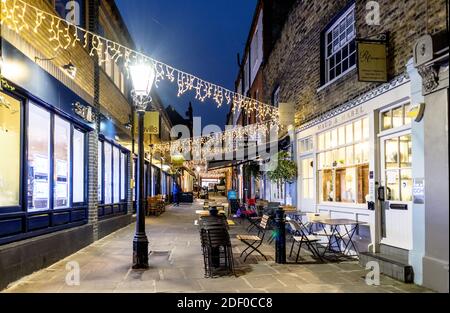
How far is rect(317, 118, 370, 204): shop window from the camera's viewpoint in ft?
30.2

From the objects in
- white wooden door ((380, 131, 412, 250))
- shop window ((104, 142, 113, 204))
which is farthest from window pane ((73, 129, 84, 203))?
white wooden door ((380, 131, 412, 250))

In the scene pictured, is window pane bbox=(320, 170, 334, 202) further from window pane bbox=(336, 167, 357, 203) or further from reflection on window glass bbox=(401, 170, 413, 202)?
reflection on window glass bbox=(401, 170, 413, 202)

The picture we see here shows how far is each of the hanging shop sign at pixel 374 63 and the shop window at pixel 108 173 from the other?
319 inches

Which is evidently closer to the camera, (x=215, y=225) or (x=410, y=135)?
(x=410, y=135)

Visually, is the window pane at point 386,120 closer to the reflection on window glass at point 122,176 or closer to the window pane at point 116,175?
the window pane at point 116,175

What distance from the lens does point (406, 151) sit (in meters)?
7.48

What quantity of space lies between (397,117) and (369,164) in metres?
1.16

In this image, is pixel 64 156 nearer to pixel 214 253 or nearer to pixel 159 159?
pixel 214 253

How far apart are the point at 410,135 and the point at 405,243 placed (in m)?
1.84

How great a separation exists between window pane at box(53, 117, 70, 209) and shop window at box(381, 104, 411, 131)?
666 centimetres

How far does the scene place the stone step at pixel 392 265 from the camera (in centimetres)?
664

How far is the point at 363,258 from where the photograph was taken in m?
7.88

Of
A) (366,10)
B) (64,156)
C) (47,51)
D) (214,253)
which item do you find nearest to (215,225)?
(214,253)
